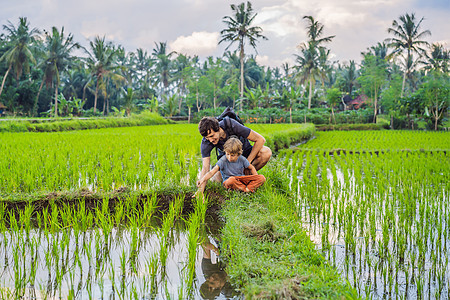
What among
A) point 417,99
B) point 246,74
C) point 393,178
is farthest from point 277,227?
point 246,74

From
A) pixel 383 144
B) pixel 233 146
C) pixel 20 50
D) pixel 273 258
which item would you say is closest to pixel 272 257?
pixel 273 258

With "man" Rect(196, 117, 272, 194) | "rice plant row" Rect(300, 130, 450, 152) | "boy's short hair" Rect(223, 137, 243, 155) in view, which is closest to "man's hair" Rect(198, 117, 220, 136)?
"man" Rect(196, 117, 272, 194)

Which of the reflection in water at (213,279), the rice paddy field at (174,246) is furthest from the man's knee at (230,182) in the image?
the reflection in water at (213,279)

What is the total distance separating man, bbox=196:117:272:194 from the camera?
3.13m

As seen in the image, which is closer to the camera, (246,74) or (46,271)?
(46,271)

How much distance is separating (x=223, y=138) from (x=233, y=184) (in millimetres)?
448

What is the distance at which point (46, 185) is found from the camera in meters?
3.98

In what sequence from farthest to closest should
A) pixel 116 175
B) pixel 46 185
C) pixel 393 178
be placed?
1. pixel 393 178
2. pixel 116 175
3. pixel 46 185

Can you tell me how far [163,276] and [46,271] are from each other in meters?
0.72

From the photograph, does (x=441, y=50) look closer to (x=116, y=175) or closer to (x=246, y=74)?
(x=246, y=74)

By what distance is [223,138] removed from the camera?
3.50 metres

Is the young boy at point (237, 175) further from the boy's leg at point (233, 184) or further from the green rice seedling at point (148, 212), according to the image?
the green rice seedling at point (148, 212)

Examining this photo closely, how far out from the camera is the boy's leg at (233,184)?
11.0ft

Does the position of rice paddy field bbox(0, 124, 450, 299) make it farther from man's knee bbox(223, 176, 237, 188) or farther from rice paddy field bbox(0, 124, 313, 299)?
man's knee bbox(223, 176, 237, 188)
